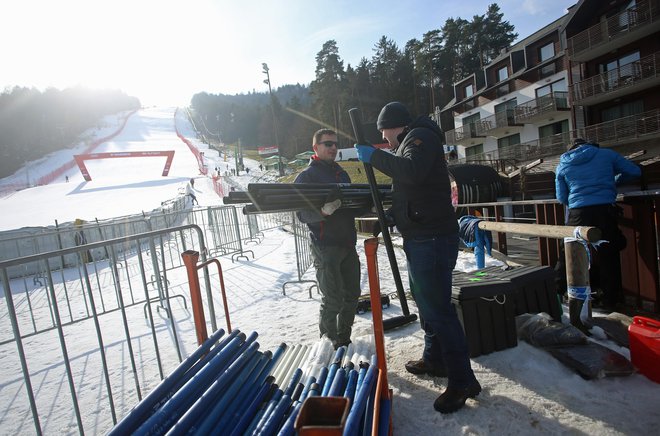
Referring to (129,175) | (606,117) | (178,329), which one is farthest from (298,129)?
(178,329)

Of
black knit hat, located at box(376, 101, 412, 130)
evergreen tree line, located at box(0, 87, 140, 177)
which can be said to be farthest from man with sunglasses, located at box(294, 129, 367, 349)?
evergreen tree line, located at box(0, 87, 140, 177)

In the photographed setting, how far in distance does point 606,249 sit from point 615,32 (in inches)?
945

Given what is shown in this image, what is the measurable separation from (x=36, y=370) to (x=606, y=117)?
29656mm

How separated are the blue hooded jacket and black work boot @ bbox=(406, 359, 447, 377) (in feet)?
8.49

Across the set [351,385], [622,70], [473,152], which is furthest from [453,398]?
[473,152]

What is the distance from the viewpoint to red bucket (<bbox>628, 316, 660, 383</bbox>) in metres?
2.47

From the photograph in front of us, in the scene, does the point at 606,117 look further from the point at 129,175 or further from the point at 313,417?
the point at 129,175

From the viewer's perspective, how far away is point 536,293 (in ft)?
11.2

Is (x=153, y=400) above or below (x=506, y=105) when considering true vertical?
below

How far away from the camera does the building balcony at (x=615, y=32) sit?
18.3 metres

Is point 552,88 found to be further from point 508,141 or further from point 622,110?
point 622,110

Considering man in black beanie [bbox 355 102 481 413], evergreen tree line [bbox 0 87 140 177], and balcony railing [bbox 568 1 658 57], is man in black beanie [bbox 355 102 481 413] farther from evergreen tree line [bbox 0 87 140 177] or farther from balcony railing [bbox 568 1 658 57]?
evergreen tree line [bbox 0 87 140 177]

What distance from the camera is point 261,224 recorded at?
1725cm

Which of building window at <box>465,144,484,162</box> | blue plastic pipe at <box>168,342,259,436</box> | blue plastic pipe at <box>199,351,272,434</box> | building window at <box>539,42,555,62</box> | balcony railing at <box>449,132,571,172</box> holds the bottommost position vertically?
blue plastic pipe at <box>199,351,272,434</box>
